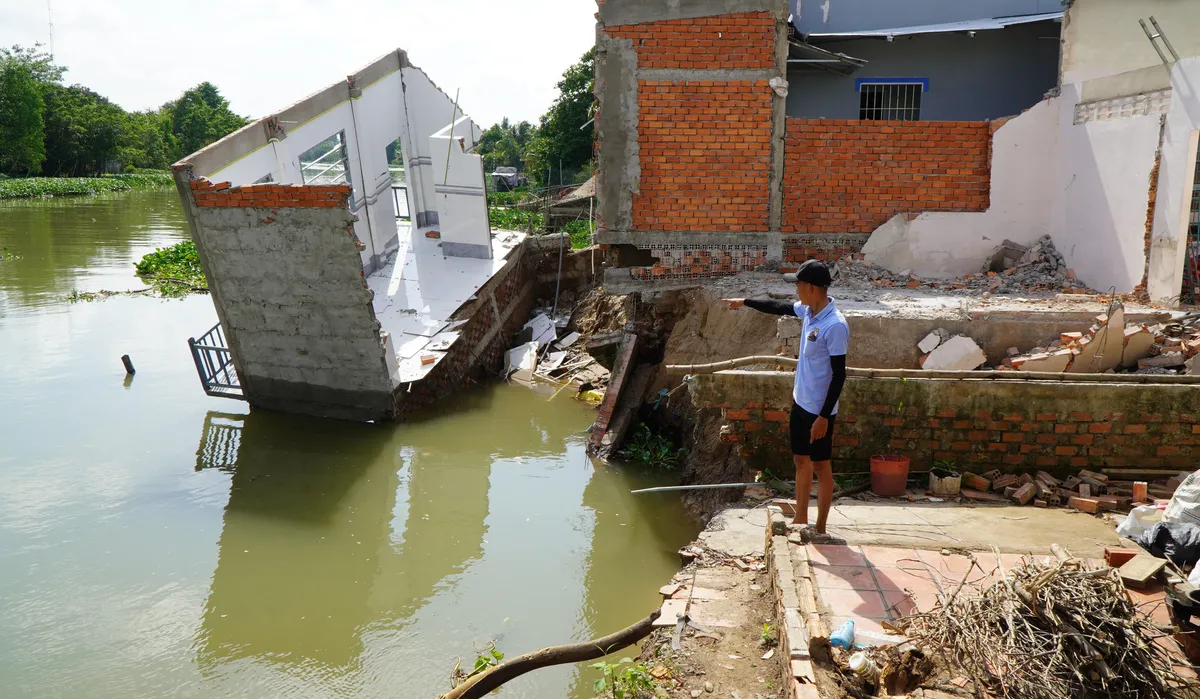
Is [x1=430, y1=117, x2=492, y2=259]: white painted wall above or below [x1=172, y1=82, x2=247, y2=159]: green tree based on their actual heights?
below

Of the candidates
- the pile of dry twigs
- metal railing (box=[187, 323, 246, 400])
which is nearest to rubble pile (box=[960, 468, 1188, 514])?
the pile of dry twigs

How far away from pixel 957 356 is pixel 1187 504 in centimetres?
325

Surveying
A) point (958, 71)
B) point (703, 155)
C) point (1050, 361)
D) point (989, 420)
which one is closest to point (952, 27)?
point (958, 71)

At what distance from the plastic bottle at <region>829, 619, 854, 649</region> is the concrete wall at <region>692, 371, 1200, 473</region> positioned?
7.81 feet

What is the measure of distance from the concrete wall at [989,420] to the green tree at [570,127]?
66.7 feet

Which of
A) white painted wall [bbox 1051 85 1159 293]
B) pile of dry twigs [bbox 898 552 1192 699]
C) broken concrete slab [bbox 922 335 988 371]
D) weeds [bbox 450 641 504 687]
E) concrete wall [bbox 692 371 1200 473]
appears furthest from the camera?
white painted wall [bbox 1051 85 1159 293]

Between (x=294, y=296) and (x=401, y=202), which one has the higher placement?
(x=401, y=202)

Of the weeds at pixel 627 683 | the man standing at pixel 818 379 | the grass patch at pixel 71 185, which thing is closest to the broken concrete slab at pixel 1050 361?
the man standing at pixel 818 379

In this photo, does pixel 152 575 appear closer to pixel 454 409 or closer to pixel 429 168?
pixel 454 409

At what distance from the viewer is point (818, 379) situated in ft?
13.9

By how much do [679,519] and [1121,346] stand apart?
3.97 m

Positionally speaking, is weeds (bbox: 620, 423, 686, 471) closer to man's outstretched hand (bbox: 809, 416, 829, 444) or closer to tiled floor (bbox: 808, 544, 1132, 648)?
tiled floor (bbox: 808, 544, 1132, 648)

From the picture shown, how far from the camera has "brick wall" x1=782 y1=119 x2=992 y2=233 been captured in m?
9.50

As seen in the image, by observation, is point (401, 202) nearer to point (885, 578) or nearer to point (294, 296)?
point (294, 296)
